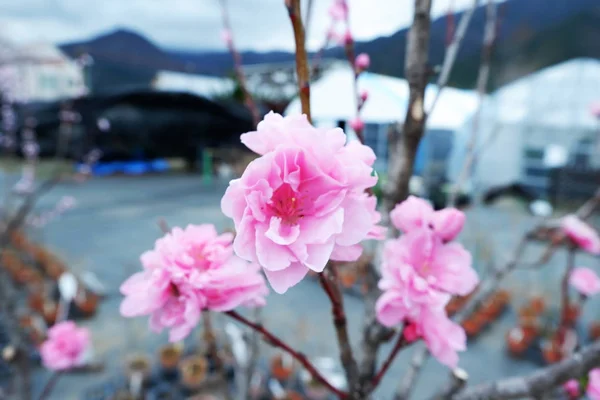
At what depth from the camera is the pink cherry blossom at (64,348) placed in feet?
4.21

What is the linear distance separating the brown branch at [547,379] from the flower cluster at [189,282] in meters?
0.32

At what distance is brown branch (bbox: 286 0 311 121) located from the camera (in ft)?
1.13

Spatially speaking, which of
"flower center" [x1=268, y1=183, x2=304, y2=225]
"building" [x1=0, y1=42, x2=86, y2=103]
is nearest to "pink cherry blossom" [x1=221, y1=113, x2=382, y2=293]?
"flower center" [x1=268, y1=183, x2=304, y2=225]

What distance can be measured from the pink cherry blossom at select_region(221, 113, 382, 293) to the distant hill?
0.33 meters

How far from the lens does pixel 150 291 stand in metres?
0.36

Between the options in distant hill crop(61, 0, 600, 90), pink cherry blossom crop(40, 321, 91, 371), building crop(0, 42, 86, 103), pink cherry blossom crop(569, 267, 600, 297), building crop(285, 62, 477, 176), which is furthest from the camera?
building crop(0, 42, 86, 103)

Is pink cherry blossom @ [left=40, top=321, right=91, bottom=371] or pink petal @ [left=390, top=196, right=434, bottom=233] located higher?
pink petal @ [left=390, top=196, right=434, bottom=233]

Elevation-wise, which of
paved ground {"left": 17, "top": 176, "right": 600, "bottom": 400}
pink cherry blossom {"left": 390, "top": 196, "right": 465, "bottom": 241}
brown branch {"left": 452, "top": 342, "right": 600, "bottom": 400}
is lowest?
paved ground {"left": 17, "top": 176, "right": 600, "bottom": 400}

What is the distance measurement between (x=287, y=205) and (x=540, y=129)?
529cm

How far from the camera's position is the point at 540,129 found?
477cm

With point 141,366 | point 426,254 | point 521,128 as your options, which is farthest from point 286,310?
point 521,128

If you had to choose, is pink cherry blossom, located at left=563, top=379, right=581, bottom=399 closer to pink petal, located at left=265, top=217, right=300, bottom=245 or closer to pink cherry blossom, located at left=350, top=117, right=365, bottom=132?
pink cherry blossom, located at left=350, top=117, right=365, bottom=132

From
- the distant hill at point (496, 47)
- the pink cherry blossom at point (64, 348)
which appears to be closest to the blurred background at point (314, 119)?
the distant hill at point (496, 47)

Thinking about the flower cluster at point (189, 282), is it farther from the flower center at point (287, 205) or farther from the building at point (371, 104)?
the building at point (371, 104)
